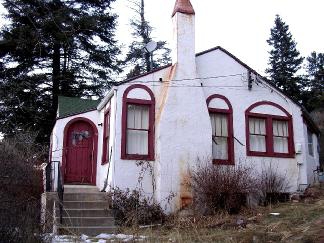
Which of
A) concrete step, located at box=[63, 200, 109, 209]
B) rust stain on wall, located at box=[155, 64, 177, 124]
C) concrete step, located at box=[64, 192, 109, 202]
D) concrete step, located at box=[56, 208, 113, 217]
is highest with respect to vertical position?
rust stain on wall, located at box=[155, 64, 177, 124]

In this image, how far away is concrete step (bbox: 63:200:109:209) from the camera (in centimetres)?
1353

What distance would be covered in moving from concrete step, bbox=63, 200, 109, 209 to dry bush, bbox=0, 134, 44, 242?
1025 millimetres

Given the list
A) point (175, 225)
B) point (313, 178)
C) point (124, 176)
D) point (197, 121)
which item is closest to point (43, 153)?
point (124, 176)

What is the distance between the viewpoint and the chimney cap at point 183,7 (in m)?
16.4

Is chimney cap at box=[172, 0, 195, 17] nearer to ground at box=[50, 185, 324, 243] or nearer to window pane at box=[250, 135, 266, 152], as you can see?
window pane at box=[250, 135, 266, 152]

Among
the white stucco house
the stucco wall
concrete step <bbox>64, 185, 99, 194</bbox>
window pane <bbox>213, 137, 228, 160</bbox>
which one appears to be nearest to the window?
the white stucco house

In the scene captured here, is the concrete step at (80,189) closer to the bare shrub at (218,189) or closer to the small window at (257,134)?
the bare shrub at (218,189)

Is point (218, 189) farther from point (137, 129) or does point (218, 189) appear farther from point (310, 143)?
point (310, 143)

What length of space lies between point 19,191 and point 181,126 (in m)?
5.72

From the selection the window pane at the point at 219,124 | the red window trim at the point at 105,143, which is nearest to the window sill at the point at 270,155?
the window pane at the point at 219,124

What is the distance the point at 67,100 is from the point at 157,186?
7847 mm

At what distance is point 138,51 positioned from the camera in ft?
117

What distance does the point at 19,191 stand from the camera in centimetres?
1396

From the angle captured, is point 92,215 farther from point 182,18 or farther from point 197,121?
point 182,18
